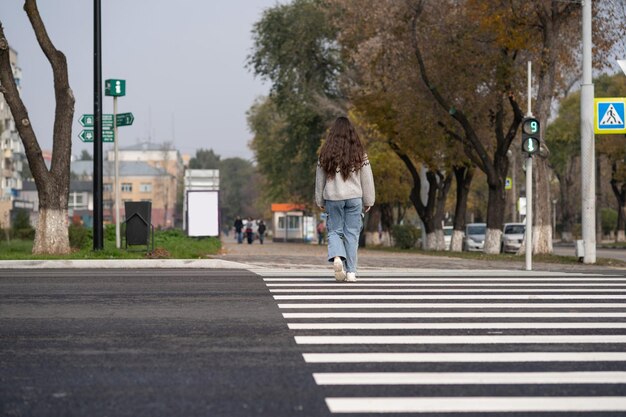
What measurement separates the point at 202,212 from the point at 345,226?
110ft

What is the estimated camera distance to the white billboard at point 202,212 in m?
44.1

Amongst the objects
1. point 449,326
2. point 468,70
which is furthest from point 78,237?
point 449,326

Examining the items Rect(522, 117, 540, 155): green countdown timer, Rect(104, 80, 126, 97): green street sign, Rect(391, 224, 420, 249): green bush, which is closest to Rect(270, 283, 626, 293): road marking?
Rect(522, 117, 540, 155): green countdown timer

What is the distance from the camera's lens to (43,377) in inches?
225

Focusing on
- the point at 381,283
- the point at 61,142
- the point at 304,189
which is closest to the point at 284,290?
the point at 381,283

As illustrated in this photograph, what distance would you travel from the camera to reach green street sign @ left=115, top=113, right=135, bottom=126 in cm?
2144

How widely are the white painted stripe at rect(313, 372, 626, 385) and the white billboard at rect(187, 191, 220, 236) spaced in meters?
38.3

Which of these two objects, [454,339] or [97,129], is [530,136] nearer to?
[97,129]

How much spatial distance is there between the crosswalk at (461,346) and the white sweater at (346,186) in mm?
1052

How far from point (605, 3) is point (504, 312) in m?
21.4

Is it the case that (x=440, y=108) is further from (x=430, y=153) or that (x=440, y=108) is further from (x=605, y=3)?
(x=605, y=3)

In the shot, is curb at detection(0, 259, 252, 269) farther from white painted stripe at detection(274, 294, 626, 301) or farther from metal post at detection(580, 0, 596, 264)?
metal post at detection(580, 0, 596, 264)

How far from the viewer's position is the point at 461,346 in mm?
6910

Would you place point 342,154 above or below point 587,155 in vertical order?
below
